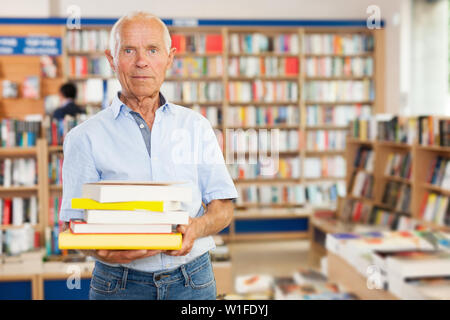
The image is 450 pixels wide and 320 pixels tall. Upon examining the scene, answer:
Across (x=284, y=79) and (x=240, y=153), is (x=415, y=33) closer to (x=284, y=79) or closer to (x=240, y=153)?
(x=284, y=79)

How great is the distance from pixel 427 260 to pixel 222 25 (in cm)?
464

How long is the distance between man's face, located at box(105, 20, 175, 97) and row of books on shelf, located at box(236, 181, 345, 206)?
6.35ft

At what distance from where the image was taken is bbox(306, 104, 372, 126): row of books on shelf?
6.43 metres

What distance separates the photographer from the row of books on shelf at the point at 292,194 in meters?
3.09

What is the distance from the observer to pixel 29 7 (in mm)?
6113

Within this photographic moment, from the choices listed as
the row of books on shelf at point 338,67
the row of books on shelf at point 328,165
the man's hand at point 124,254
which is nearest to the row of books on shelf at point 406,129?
the row of books on shelf at point 328,165

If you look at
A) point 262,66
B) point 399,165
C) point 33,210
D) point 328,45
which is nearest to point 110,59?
point 33,210

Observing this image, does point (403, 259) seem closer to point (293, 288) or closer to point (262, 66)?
point (293, 288)

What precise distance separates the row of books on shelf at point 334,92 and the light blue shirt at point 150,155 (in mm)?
5527

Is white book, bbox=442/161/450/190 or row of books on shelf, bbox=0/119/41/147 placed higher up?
row of books on shelf, bbox=0/119/41/147

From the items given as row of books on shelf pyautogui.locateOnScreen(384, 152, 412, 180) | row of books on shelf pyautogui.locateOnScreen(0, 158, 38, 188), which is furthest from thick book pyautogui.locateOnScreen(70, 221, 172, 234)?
row of books on shelf pyautogui.locateOnScreen(384, 152, 412, 180)

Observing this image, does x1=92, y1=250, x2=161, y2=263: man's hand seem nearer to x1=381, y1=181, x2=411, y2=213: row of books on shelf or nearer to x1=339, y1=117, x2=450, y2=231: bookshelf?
x1=339, y1=117, x2=450, y2=231: bookshelf

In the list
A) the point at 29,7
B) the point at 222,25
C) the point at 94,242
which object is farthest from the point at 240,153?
the point at 29,7

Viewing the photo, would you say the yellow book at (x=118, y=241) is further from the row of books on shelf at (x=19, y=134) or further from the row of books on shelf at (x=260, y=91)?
the row of books on shelf at (x=260, y=91)
